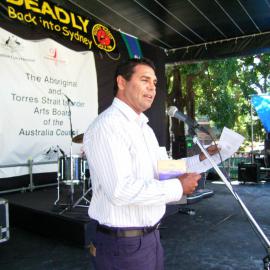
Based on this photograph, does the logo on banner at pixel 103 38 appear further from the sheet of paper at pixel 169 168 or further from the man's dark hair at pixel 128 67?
the sheet of paper at pixel 169 168

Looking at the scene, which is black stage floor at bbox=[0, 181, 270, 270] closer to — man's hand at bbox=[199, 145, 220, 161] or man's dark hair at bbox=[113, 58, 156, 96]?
man's hand at bbox=[199, 145, 220, 161]

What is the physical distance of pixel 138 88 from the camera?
4.95 feet

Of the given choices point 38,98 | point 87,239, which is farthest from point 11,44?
point 87,239

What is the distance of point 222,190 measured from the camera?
23.7 feet

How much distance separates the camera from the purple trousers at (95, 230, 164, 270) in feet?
4.68

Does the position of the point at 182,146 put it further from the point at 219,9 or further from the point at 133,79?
the point at 133,79

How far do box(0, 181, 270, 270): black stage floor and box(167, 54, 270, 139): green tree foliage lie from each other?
20.0ft

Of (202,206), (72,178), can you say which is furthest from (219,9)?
(72,178)

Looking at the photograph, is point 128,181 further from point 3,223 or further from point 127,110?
point 3,223

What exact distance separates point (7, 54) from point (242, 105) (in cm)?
967

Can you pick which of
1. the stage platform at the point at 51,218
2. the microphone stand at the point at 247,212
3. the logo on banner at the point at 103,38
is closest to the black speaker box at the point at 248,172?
the logo on banner at the point at 103,38

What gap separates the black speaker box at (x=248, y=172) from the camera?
8164 mm

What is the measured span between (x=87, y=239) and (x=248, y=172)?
5831 mm

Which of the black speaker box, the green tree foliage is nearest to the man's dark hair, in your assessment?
the black speaker box
